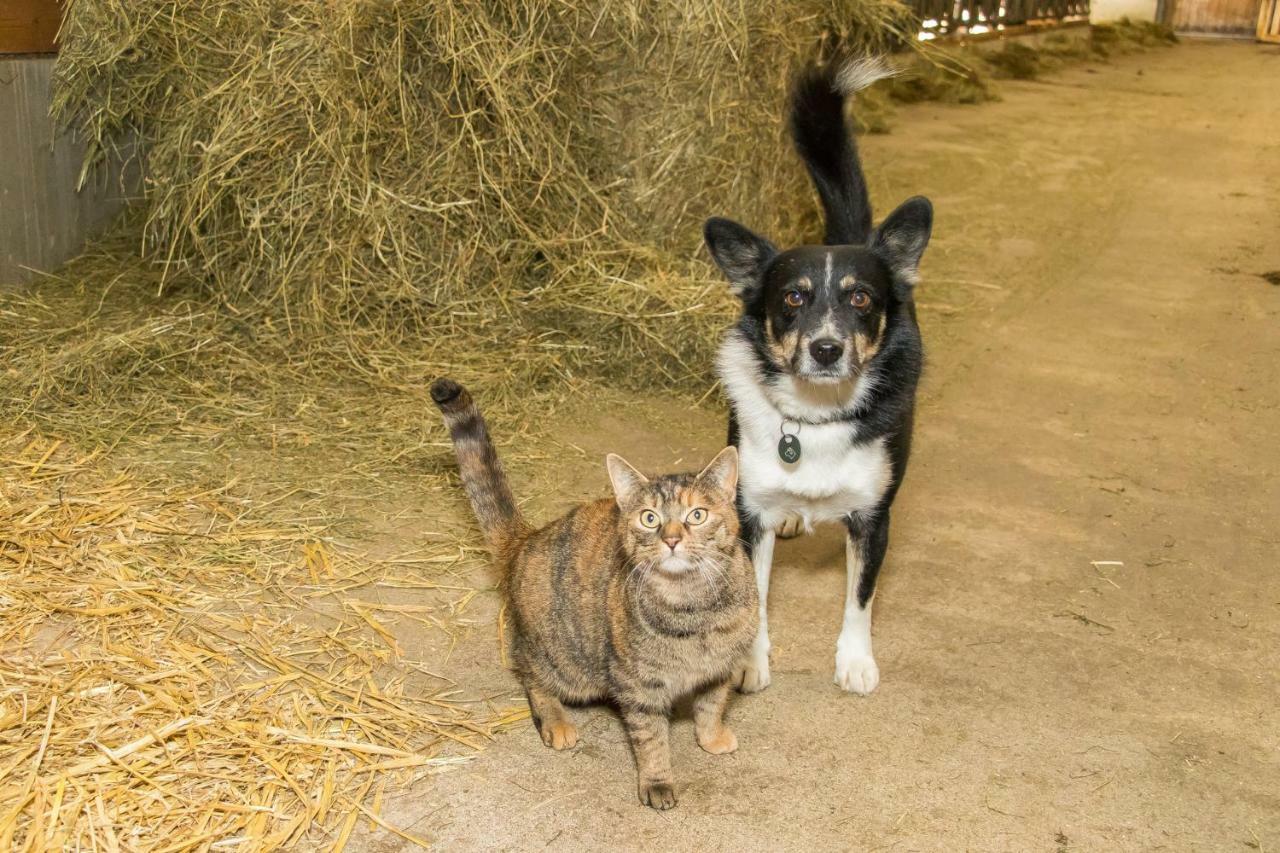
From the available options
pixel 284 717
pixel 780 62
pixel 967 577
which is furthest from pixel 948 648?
pixel 780 62

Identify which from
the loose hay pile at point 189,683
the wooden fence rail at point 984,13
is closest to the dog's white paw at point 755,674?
the loose hay pile at point 189,683

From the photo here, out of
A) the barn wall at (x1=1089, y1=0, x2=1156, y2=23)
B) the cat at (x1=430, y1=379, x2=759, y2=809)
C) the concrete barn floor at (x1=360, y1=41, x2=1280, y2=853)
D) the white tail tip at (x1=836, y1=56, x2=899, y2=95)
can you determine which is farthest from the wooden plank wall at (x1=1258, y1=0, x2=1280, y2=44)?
the cat at (x1=430, y1=379, x2=759, y2=809)

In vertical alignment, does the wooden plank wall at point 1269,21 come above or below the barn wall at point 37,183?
above

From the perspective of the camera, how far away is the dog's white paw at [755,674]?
3.12m

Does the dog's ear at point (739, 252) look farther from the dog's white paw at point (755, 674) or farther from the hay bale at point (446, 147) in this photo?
the hay bale at point (446, 147)

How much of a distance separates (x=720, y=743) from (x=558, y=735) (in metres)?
0.38

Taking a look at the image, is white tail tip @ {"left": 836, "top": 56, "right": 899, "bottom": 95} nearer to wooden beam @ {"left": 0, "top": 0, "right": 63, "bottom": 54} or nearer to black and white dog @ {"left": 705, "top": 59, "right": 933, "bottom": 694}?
black and white dog @ {"left": 705, "top": 59, "right": 933, "bottom": 694}

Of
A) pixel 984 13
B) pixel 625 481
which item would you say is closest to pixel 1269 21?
pixel 984 13

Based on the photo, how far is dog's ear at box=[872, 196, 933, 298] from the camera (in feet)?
10.2

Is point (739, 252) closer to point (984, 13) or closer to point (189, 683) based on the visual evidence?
point (189, 683)

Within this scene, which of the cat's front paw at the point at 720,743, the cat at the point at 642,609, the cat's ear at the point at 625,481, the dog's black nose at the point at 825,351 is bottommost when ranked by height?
the cat's front paw at the point at 720,743

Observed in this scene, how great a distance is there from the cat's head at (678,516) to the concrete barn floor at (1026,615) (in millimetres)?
525

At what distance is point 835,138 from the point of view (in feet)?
12.2

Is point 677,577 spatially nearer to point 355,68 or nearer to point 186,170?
point 355,68
